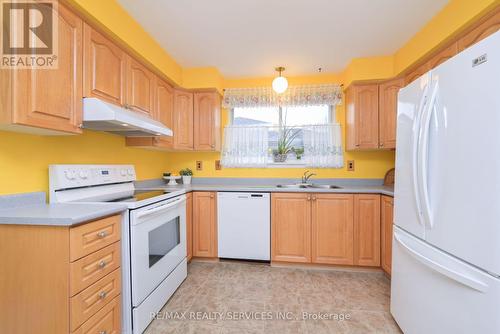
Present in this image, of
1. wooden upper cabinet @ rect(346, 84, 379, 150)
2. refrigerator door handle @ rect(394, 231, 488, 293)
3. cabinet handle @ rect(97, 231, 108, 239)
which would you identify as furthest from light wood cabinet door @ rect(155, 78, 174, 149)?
refrigerator door handle @ rect(394, 231, 488, 293)

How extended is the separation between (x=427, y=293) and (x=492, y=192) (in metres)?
0.69

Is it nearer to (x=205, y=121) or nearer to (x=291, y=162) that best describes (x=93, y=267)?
(x=205, y=121)

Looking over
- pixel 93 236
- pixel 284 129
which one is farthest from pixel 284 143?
pixel 93 236

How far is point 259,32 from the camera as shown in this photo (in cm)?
210

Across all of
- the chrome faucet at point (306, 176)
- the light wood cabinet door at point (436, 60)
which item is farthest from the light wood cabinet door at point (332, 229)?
the light wood cabinet door at point (436, 60)

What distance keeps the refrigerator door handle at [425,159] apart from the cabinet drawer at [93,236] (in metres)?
1.78

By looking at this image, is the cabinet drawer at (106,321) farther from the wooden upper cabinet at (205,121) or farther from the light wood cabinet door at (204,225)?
the wooden upper cabinet at (205,121)

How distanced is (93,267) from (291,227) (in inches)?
74.5

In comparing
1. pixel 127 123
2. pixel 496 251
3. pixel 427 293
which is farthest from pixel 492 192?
pixel 127 123

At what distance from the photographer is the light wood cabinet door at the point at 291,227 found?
2537 mm

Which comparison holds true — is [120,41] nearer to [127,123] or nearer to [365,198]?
[127,123]

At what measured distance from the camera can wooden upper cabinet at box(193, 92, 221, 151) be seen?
2932 mm

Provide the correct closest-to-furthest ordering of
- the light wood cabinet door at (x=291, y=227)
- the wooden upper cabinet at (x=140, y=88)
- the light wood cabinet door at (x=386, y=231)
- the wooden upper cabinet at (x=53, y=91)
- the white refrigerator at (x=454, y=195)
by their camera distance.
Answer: the white refrigerator at (x=454, y=195), the wooden upper cabinet at (x=53, y=91), the wooden upper cabinet at (x=140, y=88), the light wood cabinet door at (x=386, y=231), the light wood cabinet door at (x=291, y=227)

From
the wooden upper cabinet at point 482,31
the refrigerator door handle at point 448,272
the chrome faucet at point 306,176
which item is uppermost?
the wooden upper cabinet at point 482,31
